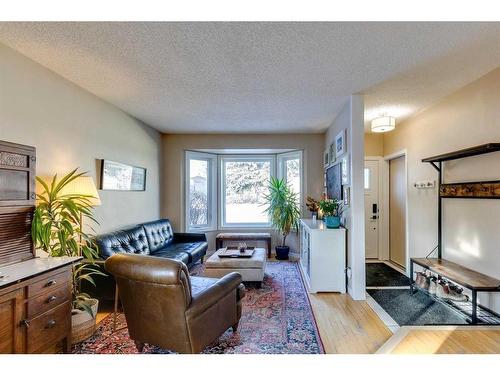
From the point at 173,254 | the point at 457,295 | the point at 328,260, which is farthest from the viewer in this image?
the point at 173,254

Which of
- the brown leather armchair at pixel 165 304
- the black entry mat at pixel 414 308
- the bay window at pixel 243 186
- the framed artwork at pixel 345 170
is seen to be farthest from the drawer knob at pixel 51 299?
the bay window at pixel 243 186

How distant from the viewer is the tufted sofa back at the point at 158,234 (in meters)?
4.25

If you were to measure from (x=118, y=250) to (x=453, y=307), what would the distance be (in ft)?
12.3

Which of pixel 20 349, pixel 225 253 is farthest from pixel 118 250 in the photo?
pixel 20 349

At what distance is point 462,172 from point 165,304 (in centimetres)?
338

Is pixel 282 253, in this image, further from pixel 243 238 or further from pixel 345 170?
pixel 345 170

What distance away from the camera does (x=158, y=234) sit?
15.0 ft

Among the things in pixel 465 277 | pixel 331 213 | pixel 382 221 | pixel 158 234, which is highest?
pixel 331 213

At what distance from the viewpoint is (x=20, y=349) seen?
167 cm

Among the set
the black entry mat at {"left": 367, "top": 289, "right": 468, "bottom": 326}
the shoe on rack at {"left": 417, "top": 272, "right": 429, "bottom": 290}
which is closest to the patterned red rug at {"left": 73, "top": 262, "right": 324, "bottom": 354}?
the black entry mat at {"left": 367, "top": 289, "right": 468, "bottom": 326}

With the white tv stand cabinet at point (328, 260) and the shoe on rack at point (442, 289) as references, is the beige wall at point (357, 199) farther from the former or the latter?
the shoe on rack at point (442, 289)

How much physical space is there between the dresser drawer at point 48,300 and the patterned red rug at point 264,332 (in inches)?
21.3

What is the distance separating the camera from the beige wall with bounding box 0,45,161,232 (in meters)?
2.28

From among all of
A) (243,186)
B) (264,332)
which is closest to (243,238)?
(243,186)
